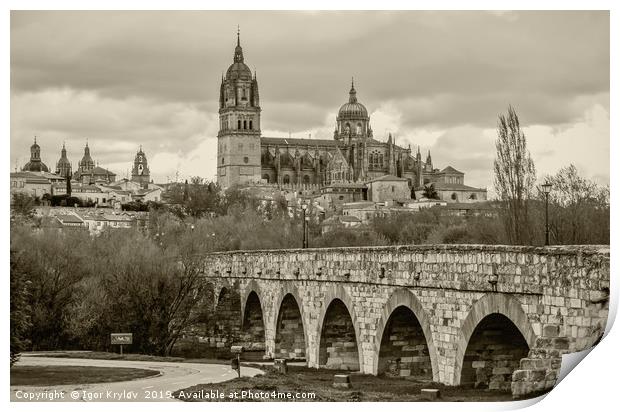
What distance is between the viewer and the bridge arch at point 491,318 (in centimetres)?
2133

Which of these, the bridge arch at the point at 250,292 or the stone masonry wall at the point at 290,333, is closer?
the stone masonry wall at the point at 290,333

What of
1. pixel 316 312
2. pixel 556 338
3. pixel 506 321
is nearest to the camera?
pixel 556 338

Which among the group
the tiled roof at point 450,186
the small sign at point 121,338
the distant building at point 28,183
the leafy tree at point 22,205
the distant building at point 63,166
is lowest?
the small sign at point 121,338

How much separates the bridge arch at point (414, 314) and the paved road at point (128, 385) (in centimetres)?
376

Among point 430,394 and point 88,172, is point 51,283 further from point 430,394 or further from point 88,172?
point 430,394

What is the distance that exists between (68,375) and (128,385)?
7.93ft

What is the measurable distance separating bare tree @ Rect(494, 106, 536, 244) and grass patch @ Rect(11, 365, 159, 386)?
43.6 feet

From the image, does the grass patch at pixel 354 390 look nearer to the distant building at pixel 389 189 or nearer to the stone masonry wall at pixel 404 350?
the stone masonry wall at pixel 404 350

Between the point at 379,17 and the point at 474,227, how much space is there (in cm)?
5280

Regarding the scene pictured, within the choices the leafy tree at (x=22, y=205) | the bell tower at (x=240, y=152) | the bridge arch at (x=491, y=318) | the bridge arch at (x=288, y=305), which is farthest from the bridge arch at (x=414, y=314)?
the bell tower at (x=240, y=152)

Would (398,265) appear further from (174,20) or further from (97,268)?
(97,268)

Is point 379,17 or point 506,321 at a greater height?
point 379,17

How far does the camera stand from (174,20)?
75.0ft

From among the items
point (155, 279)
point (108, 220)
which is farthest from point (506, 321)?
point (108, 220)
